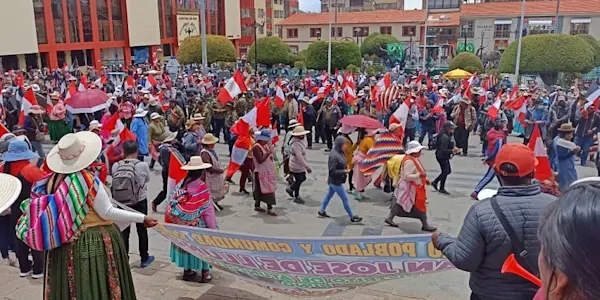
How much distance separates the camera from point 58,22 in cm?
4134

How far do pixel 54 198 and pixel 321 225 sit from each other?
495cm

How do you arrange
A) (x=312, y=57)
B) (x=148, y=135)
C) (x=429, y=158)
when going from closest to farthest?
(x=148, y=135) → (x=429, y=158) → (x=312, y=57)

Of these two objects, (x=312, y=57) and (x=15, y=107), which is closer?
(x=15, y=107)

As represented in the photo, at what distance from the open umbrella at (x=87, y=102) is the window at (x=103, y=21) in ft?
114

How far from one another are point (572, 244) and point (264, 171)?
7.40m

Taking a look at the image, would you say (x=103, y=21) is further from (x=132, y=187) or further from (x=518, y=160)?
(x=518, y=160)

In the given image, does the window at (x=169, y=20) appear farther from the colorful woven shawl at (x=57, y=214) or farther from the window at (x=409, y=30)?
the colorful woven shawl at (x=57, y=214)

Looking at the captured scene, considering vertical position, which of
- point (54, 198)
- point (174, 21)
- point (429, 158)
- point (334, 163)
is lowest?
point (429, 158)

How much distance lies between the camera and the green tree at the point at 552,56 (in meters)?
30.9

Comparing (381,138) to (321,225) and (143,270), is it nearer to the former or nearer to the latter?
(321,225)

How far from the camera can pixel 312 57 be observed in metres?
34.8

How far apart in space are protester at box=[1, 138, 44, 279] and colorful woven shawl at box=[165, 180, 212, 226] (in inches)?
53.4

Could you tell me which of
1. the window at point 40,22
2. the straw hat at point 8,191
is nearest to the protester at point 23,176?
the straw hat at point 8,191

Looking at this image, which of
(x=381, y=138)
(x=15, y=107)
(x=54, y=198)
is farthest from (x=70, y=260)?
(x=15, y=107)
